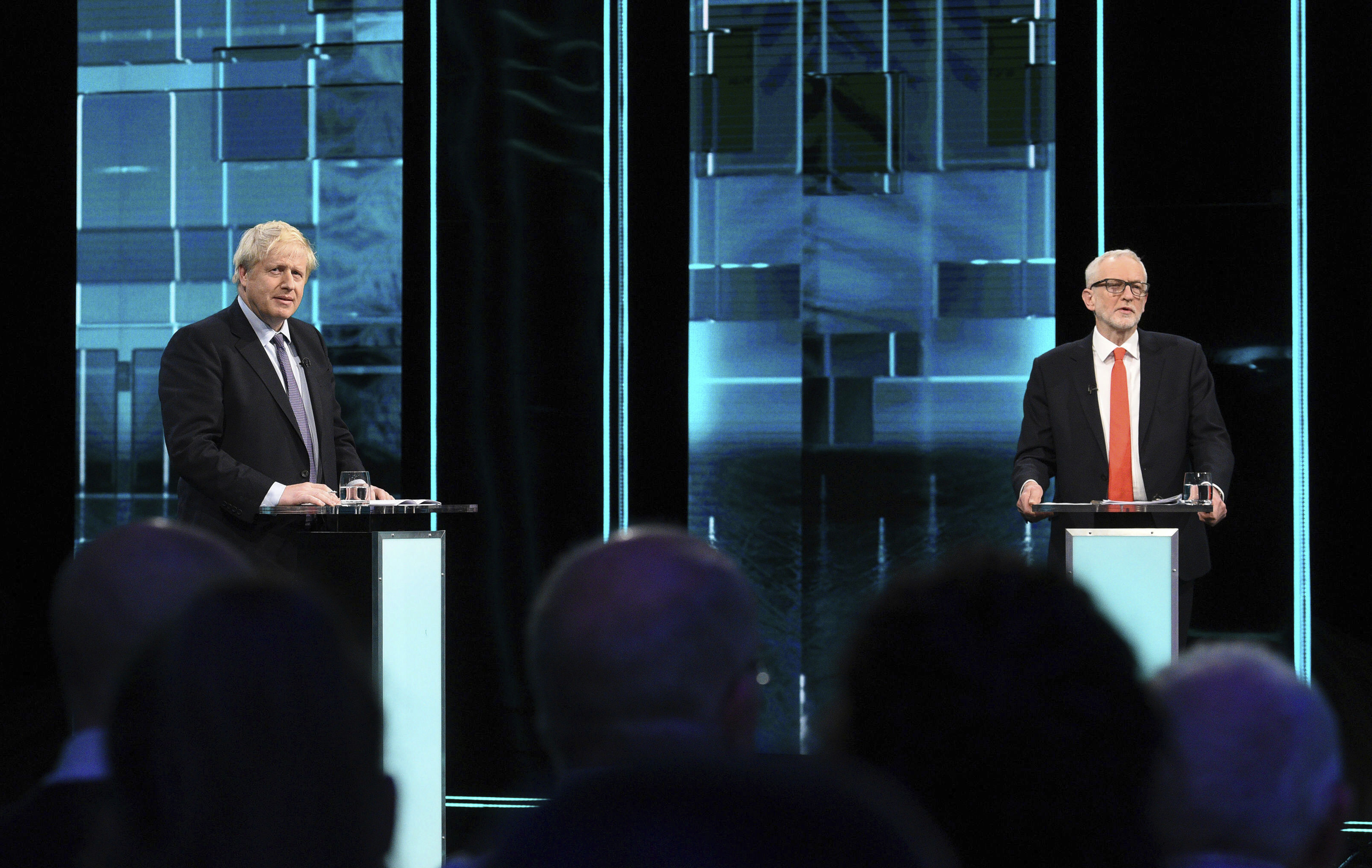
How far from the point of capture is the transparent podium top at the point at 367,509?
9.44 ft

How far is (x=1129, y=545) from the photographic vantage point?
119 inches

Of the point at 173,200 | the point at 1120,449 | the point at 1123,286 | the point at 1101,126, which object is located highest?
the point at 1101,126

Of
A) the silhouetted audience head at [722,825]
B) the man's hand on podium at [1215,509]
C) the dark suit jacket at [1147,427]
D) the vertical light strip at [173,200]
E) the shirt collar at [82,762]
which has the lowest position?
the shirt collar at [82,762]

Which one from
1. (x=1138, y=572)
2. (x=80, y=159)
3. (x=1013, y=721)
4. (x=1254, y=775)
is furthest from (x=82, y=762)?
(x=80, y=159)

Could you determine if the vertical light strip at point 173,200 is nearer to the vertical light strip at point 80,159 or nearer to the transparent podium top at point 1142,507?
the vertical light strip at point 80,159

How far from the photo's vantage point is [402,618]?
3.11 meters

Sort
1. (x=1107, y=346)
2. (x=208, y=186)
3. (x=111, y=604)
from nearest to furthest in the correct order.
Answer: (x=111, y=604), (x=1107, y=346), (x=208, y=186)

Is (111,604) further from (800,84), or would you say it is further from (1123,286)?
(800,84)

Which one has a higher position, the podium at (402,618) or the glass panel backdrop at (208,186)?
the glass panel backdrop at (208,186)

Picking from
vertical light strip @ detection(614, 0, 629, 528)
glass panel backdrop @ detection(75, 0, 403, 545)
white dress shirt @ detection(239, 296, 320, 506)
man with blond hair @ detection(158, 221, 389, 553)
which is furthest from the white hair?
glass panel backdrop @ detection(75, 0, 403, 545)

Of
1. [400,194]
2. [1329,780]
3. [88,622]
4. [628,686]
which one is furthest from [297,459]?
[1329,780]

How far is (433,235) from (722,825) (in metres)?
4.16

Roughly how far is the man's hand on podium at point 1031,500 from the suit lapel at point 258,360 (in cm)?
170

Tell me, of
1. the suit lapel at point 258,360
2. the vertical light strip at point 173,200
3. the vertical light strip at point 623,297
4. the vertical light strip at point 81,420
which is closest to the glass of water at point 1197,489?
the vertical light strip at point 623,297
